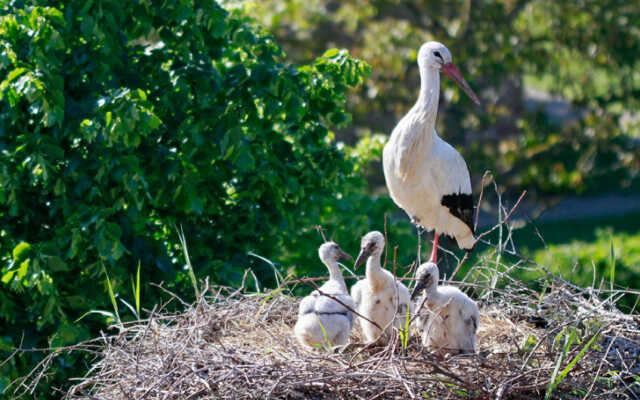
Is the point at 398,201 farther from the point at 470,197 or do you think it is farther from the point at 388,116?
the point at 388,116

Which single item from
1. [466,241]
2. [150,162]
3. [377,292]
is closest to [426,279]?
[377,292]

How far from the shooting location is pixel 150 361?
3.66m

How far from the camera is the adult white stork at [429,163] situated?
453 cm

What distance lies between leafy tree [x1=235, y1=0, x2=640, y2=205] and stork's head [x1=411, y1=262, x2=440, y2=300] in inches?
259

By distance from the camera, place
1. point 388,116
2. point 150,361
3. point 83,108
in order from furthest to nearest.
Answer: point 388,116, point 83,108, point 150,361

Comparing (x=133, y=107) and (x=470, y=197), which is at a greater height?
(x=133, y=107)

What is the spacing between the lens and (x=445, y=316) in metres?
3.94

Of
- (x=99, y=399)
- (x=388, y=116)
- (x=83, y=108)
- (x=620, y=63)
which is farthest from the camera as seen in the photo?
(x=388, y=116)

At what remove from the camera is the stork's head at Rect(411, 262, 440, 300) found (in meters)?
3.90

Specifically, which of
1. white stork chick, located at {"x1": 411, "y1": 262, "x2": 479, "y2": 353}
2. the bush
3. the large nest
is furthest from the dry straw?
the bush

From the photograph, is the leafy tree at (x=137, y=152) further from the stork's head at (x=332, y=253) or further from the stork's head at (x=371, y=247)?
the stork's head at (x=371, y=247)

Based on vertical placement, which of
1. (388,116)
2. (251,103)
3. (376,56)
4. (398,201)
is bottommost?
(388,116)

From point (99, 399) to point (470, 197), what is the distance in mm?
2477

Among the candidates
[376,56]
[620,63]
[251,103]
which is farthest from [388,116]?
[251,103]
